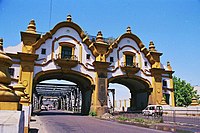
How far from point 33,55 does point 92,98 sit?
9334mm

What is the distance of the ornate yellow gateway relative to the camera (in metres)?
25.4

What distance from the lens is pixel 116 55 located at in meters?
30.2

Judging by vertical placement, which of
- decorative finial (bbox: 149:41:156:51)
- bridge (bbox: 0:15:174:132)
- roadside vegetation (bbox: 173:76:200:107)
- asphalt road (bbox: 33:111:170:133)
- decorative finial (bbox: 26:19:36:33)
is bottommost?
asphalt road (bbox: 33:111:170:133)

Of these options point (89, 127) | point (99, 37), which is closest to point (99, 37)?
point (99, 37)

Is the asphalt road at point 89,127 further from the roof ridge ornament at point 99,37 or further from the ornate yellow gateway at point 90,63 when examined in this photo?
the roof ridge ornament at point 99,37

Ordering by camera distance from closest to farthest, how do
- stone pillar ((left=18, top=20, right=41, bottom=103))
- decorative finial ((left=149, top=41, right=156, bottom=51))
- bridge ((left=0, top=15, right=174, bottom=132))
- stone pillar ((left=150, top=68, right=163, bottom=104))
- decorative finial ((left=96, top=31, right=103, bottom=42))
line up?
stone pillar ((left=18, top=20, right=41, bottom=103)) → bridge ((left=0, top=15, right=174, bottom=132)) → decorative finial ((left=96, top=31, right=103, bottom=42)) → stone pillar ((left=150, top=68, right=163, bottom=104)) → decorative finial ((left=149, top=41, right=156, bottom=51))

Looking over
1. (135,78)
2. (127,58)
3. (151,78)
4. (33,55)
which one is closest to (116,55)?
(127,58)

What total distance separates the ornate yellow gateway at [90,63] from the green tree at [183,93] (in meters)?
14.7

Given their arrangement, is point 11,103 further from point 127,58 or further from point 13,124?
point 127,58

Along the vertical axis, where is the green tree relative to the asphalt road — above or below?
above

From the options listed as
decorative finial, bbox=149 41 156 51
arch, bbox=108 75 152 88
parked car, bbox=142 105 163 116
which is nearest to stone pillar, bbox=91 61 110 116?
arch, bbox=108 75 152 88

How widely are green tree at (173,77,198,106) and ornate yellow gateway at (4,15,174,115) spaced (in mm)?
14668

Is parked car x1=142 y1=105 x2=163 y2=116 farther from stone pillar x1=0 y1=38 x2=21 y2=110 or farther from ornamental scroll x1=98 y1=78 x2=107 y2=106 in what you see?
stone pillar x1=0 y1=38 x2=21 y2=110

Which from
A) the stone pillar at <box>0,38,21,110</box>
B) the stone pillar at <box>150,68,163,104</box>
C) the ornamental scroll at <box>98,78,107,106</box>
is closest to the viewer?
the stone pillar at <box>0,38,21,110</box>
